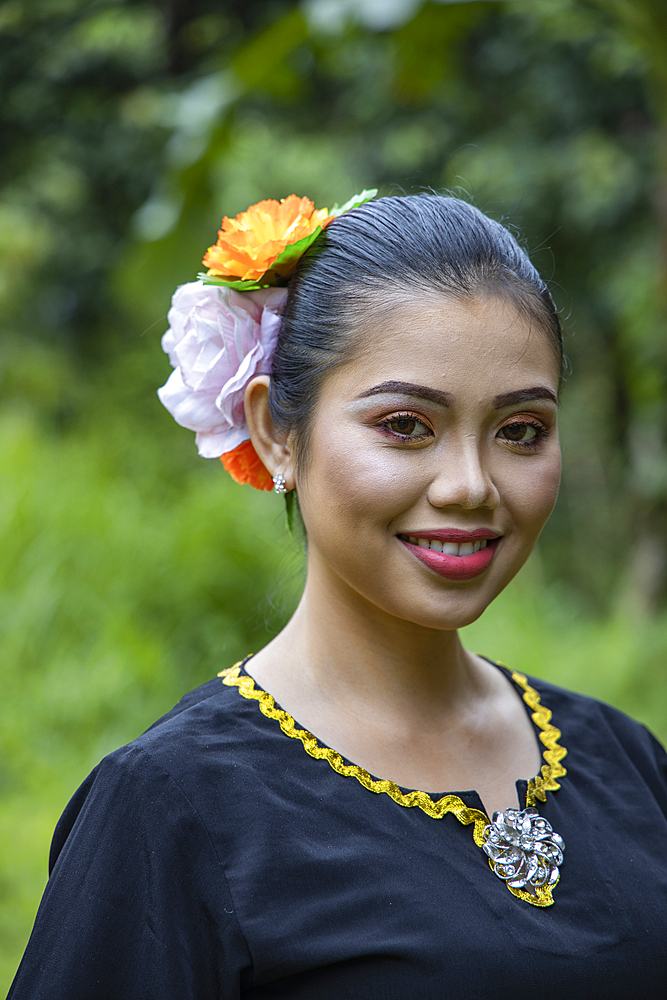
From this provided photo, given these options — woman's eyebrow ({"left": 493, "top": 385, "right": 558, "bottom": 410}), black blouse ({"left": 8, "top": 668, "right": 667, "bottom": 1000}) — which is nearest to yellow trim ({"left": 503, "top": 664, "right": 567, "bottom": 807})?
black blouse ({"left": 8, "top": 668, "right": 667, "bottom": 1000})

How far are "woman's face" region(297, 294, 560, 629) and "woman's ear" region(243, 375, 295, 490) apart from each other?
0.13 meters

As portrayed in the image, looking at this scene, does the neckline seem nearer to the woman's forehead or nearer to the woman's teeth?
the woman's teeth

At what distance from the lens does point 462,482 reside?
142 cm

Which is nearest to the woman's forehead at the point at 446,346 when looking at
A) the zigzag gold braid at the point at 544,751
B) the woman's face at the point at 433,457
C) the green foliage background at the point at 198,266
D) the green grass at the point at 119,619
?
the woman's face at the point at 433,457

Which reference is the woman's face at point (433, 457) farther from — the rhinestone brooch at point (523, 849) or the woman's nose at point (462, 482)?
the rhinestone brooch at point (523, 849)

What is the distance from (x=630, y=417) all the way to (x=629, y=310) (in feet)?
5.88

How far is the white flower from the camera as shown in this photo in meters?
1.68

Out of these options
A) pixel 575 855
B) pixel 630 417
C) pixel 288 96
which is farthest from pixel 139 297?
pixel 630 417

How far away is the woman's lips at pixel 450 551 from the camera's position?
1.44 meters

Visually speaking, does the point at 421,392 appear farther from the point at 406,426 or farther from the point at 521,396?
the point at 521,396

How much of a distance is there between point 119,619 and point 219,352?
9.24 ft

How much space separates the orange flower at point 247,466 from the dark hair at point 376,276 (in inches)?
5.6

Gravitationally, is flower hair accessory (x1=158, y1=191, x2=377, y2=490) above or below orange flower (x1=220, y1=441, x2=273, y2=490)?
above

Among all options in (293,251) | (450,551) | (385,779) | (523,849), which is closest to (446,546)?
(450,551)
